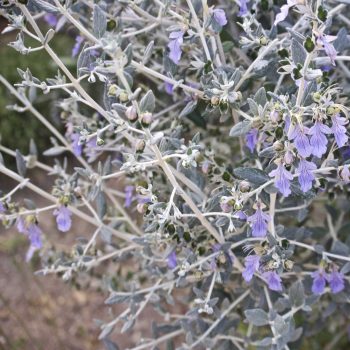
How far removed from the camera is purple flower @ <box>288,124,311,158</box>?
3.29 feet

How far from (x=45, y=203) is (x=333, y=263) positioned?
248 cm

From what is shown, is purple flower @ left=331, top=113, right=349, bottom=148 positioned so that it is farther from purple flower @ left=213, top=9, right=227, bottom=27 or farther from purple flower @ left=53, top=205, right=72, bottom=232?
purple flower @ left=53, top=205, right=72, bottom=232

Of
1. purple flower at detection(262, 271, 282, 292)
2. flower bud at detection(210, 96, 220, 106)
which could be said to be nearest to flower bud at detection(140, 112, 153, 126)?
flower bud at detection(210, 96, 220, 106)

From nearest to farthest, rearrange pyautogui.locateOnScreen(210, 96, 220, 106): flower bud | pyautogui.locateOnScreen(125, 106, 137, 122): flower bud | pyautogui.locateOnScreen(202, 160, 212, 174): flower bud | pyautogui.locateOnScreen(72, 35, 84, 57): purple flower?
pyautogui.locateOnScreen(125, 106, 137, 122): flower bud, pyautogui.locateOnScreen(210, 96, 220, 106): flower bud, pyautogui.locateOnScreen(202, 160, 212, 174): flower bud, pyautogui.locateOnScreen(72, 35, 84, 57): purple flower

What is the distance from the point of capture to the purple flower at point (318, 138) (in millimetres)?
1002

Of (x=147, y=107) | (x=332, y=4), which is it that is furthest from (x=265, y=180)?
(x=332, y=4)

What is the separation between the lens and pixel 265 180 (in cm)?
113

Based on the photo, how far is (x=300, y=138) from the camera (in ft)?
3.30

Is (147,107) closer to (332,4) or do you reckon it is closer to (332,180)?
(332,180)

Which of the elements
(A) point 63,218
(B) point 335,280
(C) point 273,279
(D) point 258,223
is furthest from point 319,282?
(A) point 63,218

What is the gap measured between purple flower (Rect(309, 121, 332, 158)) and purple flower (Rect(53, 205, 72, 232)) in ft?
1.87

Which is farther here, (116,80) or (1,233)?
(1,233)

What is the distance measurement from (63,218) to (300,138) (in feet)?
1.88

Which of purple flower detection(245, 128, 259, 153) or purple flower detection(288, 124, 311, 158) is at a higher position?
purple flower detection(288, 124, 311, 158)
